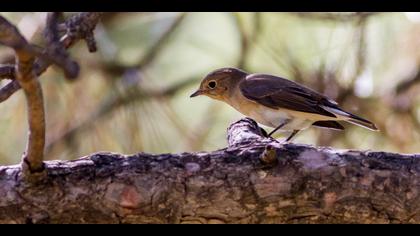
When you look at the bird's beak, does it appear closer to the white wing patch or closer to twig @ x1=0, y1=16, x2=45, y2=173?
the white wing patch

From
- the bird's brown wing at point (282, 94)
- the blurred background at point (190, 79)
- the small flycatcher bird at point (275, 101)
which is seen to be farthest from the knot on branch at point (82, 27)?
the bird's brown wing at point (282, 94)

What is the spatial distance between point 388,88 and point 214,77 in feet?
2.32

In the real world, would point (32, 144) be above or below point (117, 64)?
below

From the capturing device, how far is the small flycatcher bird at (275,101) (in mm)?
2943

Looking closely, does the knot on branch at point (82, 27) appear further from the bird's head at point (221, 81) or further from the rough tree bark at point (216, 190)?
the bird's head at point (221, 81)

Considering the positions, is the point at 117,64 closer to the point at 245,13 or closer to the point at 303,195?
the point at 245,13

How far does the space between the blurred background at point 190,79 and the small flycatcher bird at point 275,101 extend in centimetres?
14

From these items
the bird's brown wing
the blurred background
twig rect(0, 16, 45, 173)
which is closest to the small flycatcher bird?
the bird's brown wing

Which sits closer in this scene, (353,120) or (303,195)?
(303,195)

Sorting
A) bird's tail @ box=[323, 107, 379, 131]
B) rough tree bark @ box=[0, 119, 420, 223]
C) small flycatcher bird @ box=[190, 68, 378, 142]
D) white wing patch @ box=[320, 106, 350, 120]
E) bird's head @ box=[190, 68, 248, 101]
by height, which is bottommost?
rough tree bark @ box=[0, 119, 420, 223]

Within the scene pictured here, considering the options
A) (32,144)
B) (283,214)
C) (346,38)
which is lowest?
(283,214)

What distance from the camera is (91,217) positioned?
175 centimetres

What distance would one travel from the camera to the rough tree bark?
1737 millimetres

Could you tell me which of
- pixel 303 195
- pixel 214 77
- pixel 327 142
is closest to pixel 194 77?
pixel 214 77
